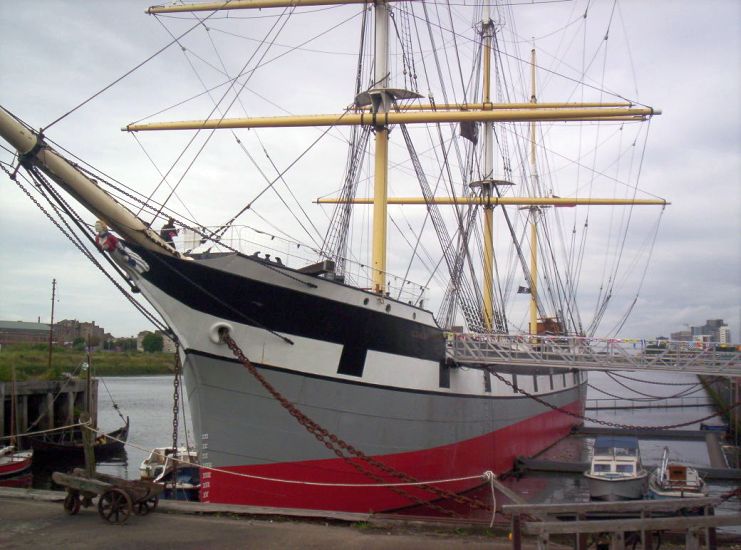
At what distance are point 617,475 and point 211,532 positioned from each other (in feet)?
31.4

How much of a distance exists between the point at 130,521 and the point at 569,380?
2242cm

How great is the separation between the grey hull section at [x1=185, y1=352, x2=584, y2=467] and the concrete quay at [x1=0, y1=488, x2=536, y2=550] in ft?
6.44

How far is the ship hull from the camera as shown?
9.40m

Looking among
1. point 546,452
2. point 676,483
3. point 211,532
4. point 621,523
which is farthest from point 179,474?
point 621,523

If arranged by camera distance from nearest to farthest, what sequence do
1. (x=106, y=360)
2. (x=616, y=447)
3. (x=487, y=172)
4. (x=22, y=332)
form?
(x=616, y=447) → (x=487, y=172) → (x=106, y=360) → (x=22, y=332)

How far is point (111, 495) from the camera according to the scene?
23.0 ft

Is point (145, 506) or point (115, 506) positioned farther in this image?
point (145, 506)

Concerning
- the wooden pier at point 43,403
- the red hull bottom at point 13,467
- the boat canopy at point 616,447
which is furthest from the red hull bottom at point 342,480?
the wooden pier at point 43,403

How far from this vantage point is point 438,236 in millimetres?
16562

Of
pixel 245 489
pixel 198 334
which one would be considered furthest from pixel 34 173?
pixel 245 489

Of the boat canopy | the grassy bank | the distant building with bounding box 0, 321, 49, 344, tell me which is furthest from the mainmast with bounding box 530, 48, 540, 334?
the distant building with bounding box 0, 321, 49, 344

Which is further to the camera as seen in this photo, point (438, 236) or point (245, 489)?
point (438, 236)

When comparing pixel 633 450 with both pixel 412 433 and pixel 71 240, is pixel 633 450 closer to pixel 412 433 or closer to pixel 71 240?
pixel 412 433

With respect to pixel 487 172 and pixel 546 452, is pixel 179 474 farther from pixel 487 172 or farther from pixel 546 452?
pixel 487 172
